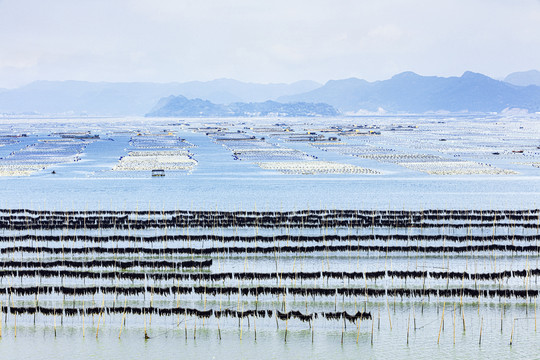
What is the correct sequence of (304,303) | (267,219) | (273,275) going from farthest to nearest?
(267,219) → (273,275) → (304,303)

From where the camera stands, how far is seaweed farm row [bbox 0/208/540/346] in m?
26.5

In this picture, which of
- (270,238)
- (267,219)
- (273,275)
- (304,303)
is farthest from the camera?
(267,219)

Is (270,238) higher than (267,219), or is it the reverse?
(267,219)

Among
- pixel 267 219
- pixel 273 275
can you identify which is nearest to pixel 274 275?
pixel 273 275

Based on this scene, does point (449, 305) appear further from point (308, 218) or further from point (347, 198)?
point (347, 198)

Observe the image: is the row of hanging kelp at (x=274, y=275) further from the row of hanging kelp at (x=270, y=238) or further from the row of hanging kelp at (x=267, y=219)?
the row of hanging kelp at (x=267, y=219)

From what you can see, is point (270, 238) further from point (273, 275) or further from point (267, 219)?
point (273, 275)

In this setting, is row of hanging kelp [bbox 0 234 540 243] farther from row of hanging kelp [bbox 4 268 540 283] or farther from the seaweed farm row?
row of hanging kelp [bbox 4 268 540 283]

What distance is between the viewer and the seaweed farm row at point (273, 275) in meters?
26.5

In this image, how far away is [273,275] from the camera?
31.6 meters

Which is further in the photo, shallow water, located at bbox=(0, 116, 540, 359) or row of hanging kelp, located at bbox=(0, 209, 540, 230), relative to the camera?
row of hanging kelp, located at bbox=(0, 209, 540, 230)

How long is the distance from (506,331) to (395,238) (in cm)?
1421

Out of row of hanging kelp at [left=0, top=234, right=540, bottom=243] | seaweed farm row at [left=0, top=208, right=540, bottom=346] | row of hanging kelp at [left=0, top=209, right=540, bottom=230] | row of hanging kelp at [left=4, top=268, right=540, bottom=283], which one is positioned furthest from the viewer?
row of hanging kelp at [left=0, top=209, right=540, bottom=230]

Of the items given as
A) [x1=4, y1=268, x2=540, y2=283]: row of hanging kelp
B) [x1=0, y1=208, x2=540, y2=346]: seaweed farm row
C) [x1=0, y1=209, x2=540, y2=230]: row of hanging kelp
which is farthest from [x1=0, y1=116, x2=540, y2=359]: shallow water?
[x1=0, y1=209, x2=540, y2=230]: row of hanging kelp
